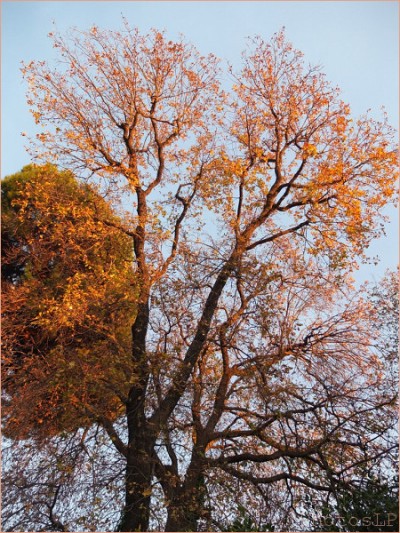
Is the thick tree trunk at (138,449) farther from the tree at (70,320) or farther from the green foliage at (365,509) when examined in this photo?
the green foliage at (365,509)

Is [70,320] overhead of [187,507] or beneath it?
overhead

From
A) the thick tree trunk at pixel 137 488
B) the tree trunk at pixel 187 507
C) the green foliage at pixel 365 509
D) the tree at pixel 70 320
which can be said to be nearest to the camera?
the green foliage at pixel 365 509

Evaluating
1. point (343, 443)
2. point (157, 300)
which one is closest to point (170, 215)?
point (157, 300)

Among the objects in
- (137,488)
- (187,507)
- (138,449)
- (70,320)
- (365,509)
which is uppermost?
(70,320)

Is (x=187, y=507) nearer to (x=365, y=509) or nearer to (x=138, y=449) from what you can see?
(x=138, y=449)

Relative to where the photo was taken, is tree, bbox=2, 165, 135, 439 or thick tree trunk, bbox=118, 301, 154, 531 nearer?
thick tree trunk, bbox=118, 301, 154, 531

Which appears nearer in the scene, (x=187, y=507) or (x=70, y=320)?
(x=187, y=507)

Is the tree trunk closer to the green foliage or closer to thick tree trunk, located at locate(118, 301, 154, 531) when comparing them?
thick tree trunk, located at locate(118, 301, 154, 531)

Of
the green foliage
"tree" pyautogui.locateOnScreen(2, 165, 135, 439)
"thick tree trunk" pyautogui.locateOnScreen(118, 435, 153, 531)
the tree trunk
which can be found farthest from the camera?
Answer: "tree" pyautogui.locateOnScreen(2, 165, 135, 439)

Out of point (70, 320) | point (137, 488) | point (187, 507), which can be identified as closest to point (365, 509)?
point (187, 507)

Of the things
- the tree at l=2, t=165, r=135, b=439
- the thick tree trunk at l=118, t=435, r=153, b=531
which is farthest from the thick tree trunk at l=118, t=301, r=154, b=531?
the tree at l=2, t=165, r=135, b=439

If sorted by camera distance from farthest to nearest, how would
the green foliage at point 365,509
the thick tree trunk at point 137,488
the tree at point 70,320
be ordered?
the tree at point 70,320 → the thick tree trunk at point 137,488 → the green foliage at point 365,509

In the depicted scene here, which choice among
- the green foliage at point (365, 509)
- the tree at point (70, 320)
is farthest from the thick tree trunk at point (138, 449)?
the green foliage at point (365, 509)

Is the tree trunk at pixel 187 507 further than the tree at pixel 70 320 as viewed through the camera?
No
